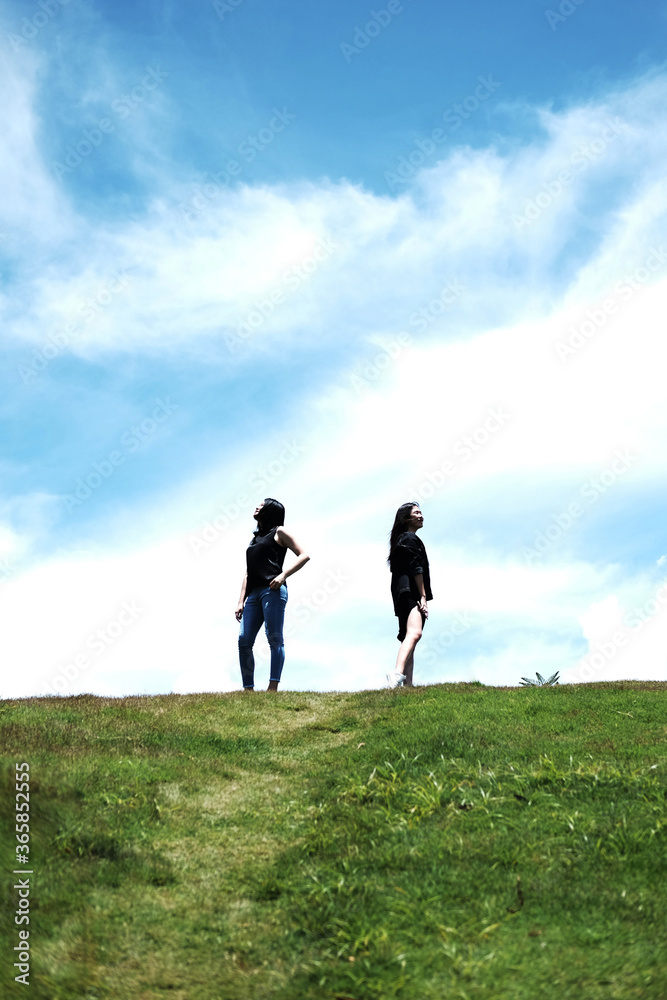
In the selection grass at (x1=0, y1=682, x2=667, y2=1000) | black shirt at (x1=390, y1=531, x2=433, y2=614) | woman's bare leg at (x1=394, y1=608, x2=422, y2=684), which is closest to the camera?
grass at (x1=0, y1=682, x2=667, y2=1000)

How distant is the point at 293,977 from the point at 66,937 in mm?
2008

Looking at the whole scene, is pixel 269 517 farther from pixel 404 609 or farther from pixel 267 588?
pixel 404 609

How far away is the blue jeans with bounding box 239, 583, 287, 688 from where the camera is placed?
15383mm

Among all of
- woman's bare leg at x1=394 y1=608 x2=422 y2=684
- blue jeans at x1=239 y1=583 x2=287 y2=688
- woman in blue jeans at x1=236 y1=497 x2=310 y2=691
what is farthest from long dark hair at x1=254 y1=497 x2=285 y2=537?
woman's bare leg at x1=394 y1=608 x2=422 y2=684

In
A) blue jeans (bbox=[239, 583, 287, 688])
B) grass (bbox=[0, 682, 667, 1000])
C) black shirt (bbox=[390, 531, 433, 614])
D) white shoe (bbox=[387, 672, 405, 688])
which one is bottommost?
grass (bbox=[0, 682, 667, 1000])

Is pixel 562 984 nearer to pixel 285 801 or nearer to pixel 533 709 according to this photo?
pixel 285 801

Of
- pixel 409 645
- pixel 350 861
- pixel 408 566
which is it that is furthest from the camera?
pixel 408 566

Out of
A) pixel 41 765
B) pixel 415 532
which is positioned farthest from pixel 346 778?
pixel 415 532

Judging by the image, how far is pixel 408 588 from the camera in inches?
614

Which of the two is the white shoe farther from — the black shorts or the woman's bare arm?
the woman's bare arm

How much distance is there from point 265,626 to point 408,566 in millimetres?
2849

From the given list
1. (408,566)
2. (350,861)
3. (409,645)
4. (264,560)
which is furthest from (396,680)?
(350,861)

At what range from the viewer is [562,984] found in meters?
5.96

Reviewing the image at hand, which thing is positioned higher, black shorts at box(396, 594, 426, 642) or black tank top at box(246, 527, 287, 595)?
black tank top at box(246, 527, 287, 595)
